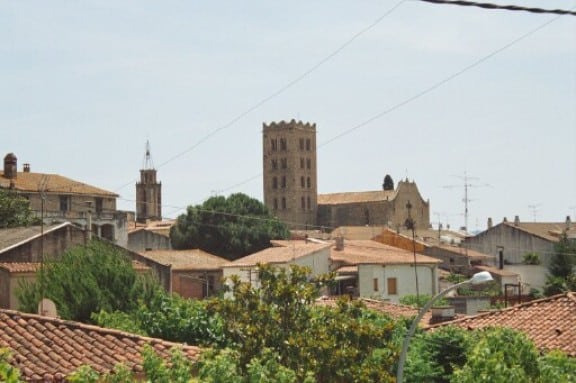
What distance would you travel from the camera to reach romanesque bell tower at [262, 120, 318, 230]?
536 feet

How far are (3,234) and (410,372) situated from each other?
27158mm

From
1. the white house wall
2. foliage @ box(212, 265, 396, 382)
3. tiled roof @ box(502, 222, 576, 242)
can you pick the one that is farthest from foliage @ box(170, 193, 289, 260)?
foliage @ box(212, 265, 396, 382)

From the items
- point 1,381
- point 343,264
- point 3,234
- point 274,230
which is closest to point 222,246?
point 274,230

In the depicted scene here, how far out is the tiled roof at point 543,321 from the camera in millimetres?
24375

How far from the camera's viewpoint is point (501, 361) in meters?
16.3

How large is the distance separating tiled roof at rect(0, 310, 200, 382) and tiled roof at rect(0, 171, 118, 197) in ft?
201

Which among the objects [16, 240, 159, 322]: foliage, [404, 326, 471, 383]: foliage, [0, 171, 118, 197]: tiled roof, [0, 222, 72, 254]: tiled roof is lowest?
[404, 326, 471, 383]: foliage

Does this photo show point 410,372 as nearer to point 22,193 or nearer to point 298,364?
point 298,364

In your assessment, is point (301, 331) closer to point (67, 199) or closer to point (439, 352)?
point (439, 352)

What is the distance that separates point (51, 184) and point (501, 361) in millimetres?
67986

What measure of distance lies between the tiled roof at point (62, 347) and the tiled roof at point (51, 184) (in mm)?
61309

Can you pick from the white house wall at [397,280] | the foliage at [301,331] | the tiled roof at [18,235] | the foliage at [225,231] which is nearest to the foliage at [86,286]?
the tiled roof at [18,235]

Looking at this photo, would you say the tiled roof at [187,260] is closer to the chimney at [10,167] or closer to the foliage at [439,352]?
the chimney at [10,167]

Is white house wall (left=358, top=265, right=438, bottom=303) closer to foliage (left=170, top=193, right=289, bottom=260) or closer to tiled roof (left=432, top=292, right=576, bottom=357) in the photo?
foliage (left=170, top=193, right=289, bottom=260)
